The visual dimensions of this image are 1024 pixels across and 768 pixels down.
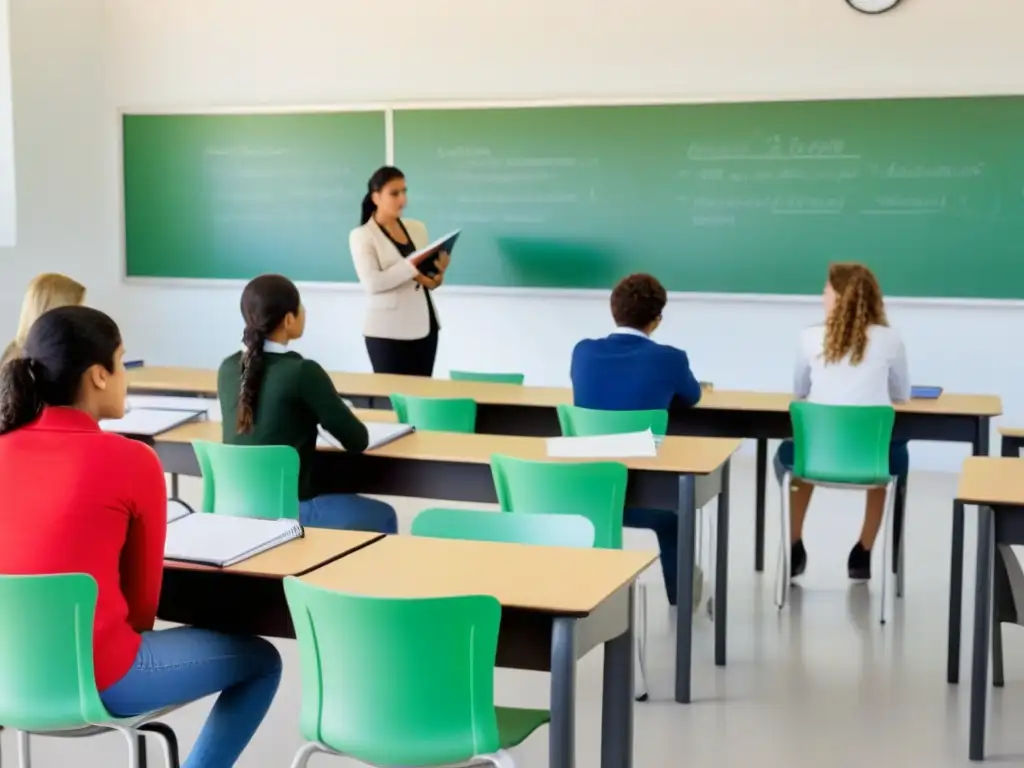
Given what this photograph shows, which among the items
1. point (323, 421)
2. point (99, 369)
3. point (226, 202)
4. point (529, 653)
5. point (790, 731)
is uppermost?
point (226, 202)

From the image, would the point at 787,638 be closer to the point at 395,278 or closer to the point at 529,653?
the point at 529,653

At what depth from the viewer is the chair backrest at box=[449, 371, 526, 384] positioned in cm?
598

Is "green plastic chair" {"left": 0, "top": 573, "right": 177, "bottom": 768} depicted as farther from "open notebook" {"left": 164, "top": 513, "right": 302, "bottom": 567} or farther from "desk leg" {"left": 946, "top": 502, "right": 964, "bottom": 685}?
"desk leg" {"left": 946, "top": 502, "right": 964, "bottom": 685}

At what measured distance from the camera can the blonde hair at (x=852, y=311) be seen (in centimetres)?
487

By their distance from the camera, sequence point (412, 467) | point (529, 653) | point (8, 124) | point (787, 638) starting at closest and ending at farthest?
1. point (529, 653)
2. point (412, 467)
3. point (787, 638)
4. point (8, 124)

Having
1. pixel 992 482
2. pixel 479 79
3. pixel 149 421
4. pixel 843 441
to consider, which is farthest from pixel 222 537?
pixel 479 79

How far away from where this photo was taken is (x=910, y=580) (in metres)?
5.23

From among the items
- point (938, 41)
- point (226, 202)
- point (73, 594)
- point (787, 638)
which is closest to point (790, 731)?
point (787, 638)

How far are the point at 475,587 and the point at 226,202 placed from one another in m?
6.38

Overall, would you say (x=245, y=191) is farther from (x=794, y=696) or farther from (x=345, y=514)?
(x=794, y=696)

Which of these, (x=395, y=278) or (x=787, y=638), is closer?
(x=787, y=638)

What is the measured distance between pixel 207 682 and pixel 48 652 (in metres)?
0.34

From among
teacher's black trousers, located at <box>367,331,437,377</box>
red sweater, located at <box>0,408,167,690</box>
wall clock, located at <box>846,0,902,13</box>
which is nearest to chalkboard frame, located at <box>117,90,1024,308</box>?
wall clock, located at <box>846,0,902,13</box>

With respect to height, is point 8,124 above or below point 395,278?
above
